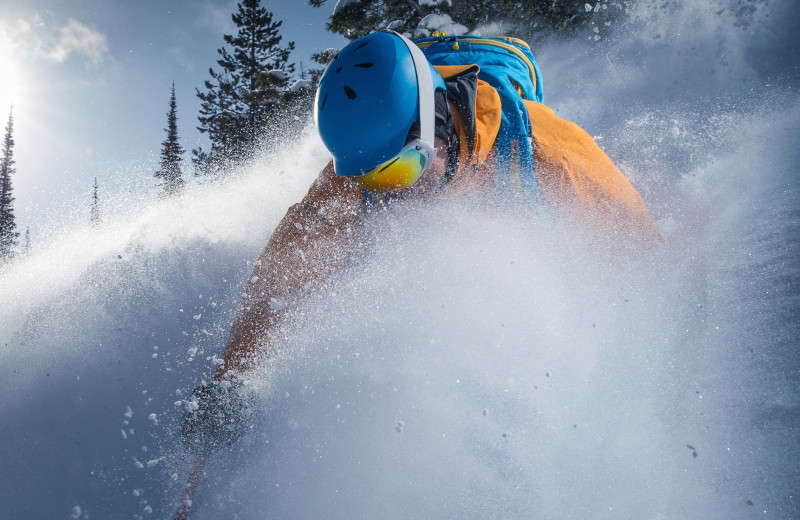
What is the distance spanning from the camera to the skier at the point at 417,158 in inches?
91.4

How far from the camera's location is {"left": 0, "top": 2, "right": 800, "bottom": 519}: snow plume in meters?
1.91

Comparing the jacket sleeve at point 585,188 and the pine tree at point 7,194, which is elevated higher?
the pine tree at point 7,194

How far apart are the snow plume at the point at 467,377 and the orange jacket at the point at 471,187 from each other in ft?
0.51

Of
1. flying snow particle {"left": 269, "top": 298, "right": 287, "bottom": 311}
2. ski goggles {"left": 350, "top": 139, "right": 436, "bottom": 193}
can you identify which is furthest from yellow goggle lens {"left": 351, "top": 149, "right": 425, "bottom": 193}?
flying snow particle {"left": 269, "top": 298, "right": 287, "bottom": 311}

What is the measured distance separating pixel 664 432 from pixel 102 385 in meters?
3.29

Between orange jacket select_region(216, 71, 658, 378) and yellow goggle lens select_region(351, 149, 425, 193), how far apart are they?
27 cm

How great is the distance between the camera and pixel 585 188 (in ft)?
7.81

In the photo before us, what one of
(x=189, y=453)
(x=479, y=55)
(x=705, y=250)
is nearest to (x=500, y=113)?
(x=479, y=55)

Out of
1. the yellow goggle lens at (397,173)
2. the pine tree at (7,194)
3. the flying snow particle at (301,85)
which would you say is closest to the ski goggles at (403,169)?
the yellow goggle lens at (397,173)

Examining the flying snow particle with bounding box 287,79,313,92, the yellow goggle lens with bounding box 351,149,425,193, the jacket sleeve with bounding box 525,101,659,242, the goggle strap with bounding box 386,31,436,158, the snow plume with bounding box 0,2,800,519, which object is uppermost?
the flying snow particle with bounding box 287,79,313,92

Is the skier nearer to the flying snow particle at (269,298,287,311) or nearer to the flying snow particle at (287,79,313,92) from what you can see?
the flying snow particle at (269,298,287,311)

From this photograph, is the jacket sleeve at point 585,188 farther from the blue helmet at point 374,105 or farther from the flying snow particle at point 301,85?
the flying snow particle at point 301,85

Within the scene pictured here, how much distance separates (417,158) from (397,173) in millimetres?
146

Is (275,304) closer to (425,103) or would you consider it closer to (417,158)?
(417,158)
